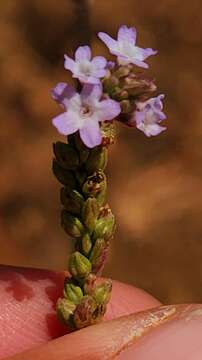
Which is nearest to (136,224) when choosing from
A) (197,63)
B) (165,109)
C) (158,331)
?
(165,109)

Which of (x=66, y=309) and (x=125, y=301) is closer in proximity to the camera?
(x=66, y=309)

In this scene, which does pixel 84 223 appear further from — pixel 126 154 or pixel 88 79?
pixel 126 154

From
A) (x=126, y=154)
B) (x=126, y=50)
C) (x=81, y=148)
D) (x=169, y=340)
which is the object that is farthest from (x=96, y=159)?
(x=126, y=154)

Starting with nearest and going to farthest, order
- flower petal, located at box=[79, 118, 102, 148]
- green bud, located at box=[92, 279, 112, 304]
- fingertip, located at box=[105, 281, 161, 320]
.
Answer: flower petal, located at box=[79, 118, 102, 148] → green bud, located at box=[92, 279, 112, 304] → fingertip, located at box=[105, 281, 161, 320]

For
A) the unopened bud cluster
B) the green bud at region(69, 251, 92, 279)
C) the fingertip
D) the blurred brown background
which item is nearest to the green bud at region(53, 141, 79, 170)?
the unopened bud cluster

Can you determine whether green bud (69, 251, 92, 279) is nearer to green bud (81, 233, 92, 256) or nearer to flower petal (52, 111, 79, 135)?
green bud (81, 233, 92, 256)
